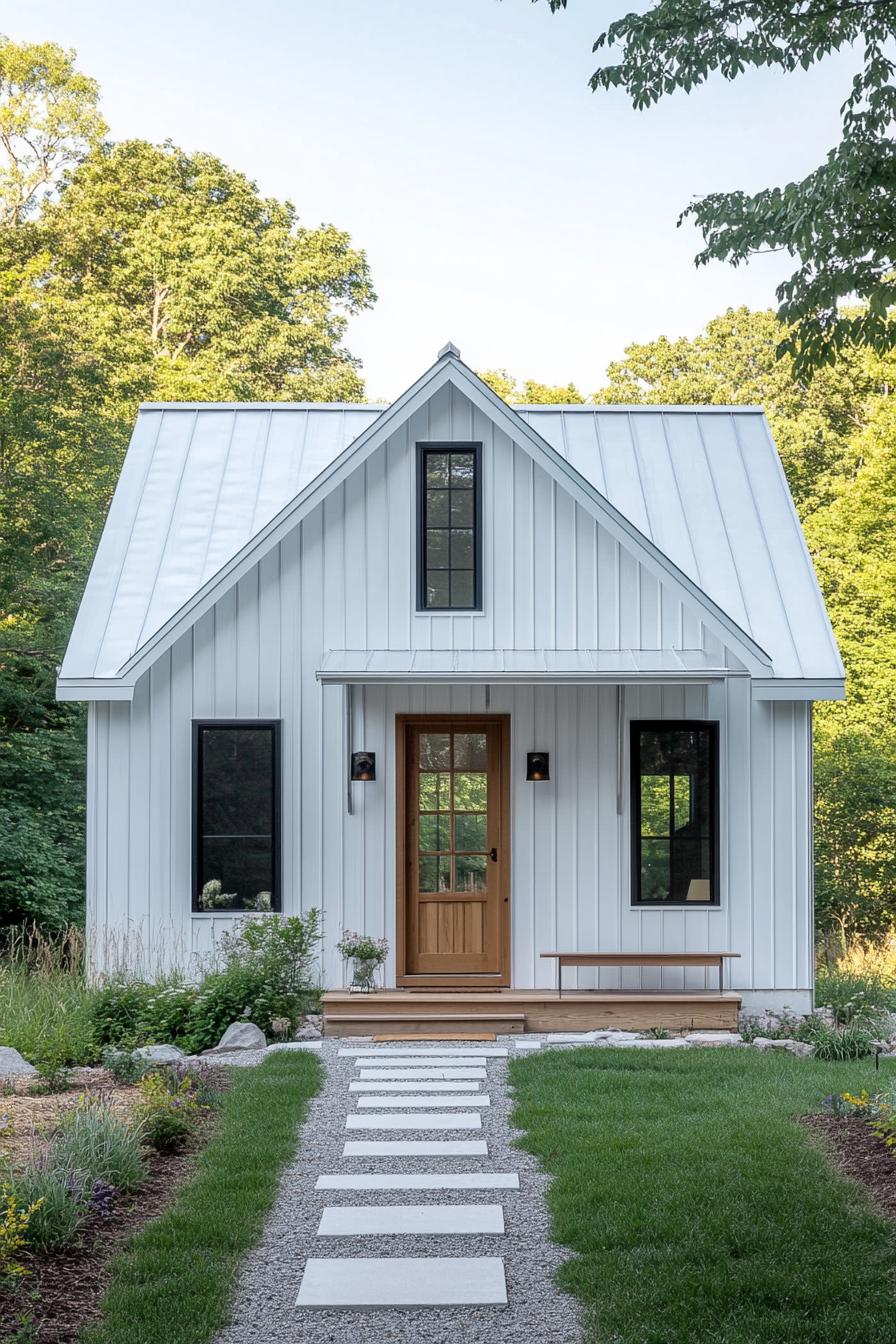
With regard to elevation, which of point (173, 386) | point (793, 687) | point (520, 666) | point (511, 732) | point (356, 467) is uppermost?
point (173, 386)

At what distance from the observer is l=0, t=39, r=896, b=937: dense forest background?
18.4 meters

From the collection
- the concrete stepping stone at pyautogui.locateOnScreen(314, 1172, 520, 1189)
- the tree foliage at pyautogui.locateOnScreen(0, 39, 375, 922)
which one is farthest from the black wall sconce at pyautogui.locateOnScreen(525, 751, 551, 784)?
the tree foliage at pyautogui.locateOnScreen(0, 39, 375, 922)

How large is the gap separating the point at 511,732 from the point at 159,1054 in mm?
4080

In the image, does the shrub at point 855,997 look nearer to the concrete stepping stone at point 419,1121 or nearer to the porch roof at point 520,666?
the porch roof at point 520,666

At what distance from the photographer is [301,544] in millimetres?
11781

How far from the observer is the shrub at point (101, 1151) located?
19.4 ft

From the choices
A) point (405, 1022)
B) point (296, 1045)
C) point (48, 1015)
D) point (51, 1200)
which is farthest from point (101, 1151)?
point (405, 1022)

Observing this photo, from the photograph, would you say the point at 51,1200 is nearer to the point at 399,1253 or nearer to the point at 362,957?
the point at 399,1253

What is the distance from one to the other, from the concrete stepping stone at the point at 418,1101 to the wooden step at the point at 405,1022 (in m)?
2.31

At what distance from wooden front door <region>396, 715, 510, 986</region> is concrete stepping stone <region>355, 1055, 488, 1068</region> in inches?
75.1

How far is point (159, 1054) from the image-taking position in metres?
9.16

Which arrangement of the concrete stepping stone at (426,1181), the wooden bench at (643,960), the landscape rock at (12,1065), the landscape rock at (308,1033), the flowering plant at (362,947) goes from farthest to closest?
the wooden bench at (643,960) < the flowering plant at (362,947) < the landscape rock at (308,1033) < the landscape rock at (12,1065) < the concrete stepping stone at (426,1181)

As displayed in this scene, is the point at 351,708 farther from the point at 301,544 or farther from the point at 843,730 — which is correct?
the point at 843,730

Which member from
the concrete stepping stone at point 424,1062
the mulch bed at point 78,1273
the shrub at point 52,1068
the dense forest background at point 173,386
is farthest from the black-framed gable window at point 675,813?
the dense forest background at point 173,386
